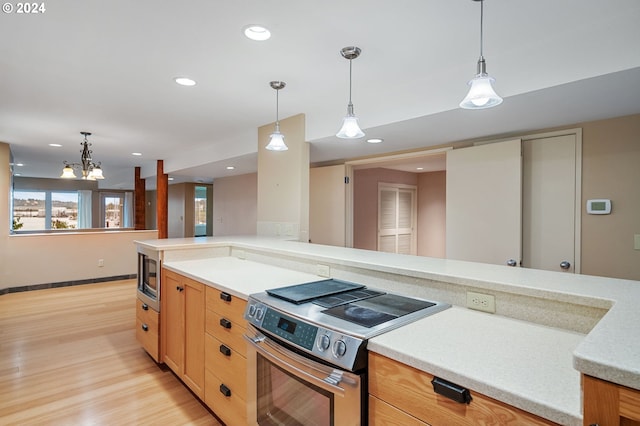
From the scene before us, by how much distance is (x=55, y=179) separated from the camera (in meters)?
10.6

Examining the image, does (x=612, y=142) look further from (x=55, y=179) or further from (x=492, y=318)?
(x=55, y=179)

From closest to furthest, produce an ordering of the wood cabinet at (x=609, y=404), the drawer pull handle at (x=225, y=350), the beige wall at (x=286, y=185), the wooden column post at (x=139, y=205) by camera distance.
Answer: the wood cabinet at (x=609, y=404), the drawer pull handle at (x=225, y=350), the beige wall at (x=286, y=185), the wooden column post at (x=139, y=205)

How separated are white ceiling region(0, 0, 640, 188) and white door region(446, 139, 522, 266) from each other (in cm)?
21

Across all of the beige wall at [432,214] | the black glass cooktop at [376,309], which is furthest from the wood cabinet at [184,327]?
the beige wall at [432,214]

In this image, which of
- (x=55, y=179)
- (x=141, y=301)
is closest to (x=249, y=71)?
(x=141, y=301)

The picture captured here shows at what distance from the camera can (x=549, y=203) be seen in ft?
9.50

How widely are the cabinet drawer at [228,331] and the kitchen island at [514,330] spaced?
18cm

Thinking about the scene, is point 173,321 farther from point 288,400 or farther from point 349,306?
point 349,306

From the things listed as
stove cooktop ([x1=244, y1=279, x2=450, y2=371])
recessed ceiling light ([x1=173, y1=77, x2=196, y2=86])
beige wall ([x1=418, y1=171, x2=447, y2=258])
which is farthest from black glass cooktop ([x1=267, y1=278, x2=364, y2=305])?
beige wall ([x1=418, y1=171, x2=447, y2=258])

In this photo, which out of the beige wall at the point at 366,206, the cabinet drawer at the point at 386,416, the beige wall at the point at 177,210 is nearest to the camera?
the cabinet drawer at the point at 386,416

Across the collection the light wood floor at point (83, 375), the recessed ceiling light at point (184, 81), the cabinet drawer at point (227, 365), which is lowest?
the light wood floor at point (83, 375)

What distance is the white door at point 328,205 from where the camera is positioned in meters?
4.53

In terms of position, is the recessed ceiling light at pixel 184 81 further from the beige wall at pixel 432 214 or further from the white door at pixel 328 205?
the beige wall at pixel 432 214

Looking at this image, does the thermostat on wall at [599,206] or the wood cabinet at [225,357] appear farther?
the thermostat on wall at [599,206]
